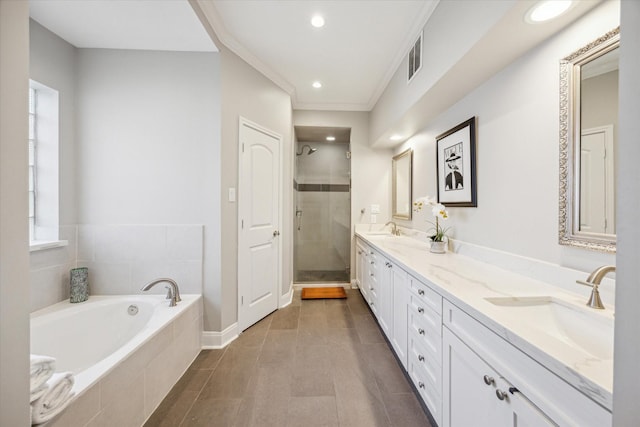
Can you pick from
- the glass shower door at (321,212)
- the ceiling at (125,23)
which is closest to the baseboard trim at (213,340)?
the glass shower door at (321,212)

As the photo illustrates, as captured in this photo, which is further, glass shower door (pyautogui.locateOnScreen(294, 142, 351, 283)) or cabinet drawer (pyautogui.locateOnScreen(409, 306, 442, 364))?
glass shower door (pyautogui.locateOnScreen(294, 142, 351, 283))

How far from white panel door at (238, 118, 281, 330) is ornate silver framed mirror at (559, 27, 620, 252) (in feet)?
7.57

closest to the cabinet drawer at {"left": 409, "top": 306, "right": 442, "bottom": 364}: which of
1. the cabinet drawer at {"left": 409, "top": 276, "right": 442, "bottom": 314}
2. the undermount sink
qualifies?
the cabinet drawer at {"left": 409, "top": 276, "right": 442, "bottom": 314}

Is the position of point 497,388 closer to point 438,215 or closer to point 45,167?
point 438,215

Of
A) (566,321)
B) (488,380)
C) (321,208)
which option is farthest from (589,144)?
(321,208)

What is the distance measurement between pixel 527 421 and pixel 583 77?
141 cm

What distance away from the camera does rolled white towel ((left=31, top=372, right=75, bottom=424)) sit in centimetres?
94

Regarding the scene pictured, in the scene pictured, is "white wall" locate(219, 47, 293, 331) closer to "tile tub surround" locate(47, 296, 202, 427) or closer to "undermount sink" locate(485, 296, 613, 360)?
"tile tub surround" locate(47, 296, 202, 427)

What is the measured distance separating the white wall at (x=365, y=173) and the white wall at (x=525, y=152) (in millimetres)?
1839

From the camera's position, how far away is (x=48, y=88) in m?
2.00

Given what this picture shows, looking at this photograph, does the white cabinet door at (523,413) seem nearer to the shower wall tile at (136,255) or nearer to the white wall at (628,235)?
the white wall at (628,235)

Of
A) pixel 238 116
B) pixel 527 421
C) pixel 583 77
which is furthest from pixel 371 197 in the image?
pixel 527 421

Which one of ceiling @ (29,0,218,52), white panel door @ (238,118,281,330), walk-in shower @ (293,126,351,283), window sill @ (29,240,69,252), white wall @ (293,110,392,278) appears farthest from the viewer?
walk-in shower @ (293,126,351,283)

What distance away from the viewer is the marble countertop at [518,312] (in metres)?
0.63
